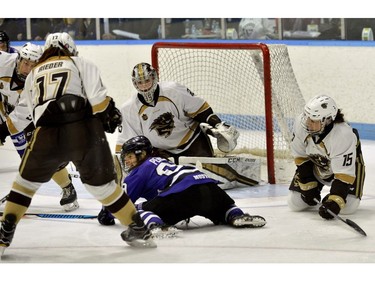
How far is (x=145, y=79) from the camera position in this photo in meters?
5.68

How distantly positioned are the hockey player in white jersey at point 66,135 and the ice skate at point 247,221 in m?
0.72

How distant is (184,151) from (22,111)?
1011mm

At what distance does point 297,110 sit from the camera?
646 centimetres

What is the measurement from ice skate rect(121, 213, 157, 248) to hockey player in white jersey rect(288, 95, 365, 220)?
101 cm

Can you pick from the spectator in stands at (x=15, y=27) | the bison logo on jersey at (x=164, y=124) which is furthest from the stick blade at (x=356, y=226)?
the spectator in stands at (x=15, y=27)

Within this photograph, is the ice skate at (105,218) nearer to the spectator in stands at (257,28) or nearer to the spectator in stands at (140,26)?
the spectator in stands at (257,28)

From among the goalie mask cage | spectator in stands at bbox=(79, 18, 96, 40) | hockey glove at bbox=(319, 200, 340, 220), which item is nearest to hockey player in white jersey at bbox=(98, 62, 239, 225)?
the goalie mask cage

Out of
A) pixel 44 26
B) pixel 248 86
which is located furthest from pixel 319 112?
pixel 44 26

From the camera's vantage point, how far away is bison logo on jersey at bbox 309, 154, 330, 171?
5.20 m

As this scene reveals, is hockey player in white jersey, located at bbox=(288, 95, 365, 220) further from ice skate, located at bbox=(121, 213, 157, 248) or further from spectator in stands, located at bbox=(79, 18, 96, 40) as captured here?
spectator in stands, located at bbox=(79, 18, 96, 40)

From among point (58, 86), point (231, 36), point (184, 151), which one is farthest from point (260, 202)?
point (231, 36)

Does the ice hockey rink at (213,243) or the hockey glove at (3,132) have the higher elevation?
the hockey glove at (3,132)

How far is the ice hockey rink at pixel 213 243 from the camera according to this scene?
14.0ft

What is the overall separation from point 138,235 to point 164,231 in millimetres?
256
